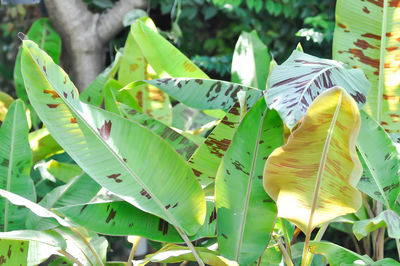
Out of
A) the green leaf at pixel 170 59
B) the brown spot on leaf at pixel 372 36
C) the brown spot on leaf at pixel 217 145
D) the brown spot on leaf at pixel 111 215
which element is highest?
the brown spot on leaf at pixel 372 36

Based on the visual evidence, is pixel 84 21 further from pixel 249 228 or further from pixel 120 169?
pixel 249 228

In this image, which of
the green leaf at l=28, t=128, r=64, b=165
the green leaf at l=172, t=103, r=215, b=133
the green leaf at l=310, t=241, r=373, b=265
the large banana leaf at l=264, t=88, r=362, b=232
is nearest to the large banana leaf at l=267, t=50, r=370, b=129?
the large banana leaf at l=264, t=88, r=362, b=232

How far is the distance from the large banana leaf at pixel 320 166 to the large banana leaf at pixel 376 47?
0.44 meters

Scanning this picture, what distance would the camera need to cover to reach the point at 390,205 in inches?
35.4

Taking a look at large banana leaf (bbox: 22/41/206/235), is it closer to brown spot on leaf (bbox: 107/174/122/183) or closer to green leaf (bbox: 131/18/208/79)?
brown spot on leaf (bbox: 107/174/122/183)

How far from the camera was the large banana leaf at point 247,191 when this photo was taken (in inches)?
30.1

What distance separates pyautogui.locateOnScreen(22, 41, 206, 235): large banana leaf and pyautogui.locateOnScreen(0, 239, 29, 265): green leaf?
25 cm

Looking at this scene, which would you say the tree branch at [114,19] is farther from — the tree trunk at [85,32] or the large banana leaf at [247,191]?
the large banana leaf at [247,191]

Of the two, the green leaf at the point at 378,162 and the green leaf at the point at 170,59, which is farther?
the green leaf at the point at 170,59

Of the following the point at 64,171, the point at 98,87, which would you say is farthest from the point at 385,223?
the point at 98,87

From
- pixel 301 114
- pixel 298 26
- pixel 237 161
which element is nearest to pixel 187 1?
pixel 298 26

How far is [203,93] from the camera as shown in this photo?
2.87 feet

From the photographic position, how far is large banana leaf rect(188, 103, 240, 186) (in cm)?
81

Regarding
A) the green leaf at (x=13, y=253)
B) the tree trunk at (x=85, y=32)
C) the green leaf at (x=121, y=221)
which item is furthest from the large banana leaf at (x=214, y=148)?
the tree trunk at (x=85, y=32)
